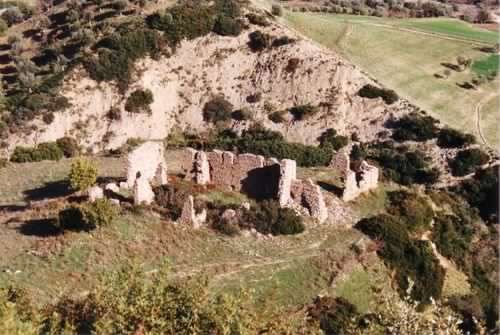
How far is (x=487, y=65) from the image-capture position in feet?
274

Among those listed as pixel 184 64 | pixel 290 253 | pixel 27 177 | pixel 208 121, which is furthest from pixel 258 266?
pixel 184 64

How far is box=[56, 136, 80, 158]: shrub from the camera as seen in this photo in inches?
2692

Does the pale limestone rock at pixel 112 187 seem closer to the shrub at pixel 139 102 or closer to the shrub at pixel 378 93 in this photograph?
the shrub at pixel 139 102

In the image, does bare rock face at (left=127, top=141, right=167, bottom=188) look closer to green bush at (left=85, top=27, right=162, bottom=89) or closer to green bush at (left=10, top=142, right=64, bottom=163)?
green bush at (left=10, top=142, right=64, bottom=163)

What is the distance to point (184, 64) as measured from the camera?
261 feet

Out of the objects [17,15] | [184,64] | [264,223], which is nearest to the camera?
[264,223]

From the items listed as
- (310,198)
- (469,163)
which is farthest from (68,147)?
(469,163)

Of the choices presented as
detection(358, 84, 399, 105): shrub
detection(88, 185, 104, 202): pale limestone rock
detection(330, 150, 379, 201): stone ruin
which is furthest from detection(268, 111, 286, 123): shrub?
detection(88, 185, 104, 202): pale limestone rock

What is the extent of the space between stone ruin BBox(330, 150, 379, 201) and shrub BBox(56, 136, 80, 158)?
1067 inches

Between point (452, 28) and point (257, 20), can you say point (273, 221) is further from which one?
point (452, 28)

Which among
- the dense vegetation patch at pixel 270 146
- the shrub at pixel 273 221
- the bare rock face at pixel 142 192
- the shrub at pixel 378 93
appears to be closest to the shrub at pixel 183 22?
the dense vegetation patch at pixel 270 146

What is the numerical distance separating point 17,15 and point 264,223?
213 ft

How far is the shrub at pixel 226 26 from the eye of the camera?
264ft

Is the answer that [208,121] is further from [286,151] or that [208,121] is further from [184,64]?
[286,151]
